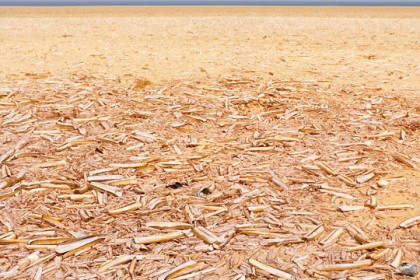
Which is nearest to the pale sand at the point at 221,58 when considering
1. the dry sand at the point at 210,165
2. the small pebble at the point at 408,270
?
the dry sand at the point at 210,165

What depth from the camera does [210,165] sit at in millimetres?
3807

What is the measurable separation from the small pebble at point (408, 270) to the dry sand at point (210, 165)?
0.05m

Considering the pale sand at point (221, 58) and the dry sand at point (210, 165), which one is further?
the pale sand at point (221, 58)

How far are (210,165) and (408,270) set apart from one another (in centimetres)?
178

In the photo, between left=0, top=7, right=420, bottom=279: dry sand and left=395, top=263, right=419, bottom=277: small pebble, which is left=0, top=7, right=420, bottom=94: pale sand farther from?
left=395, top=263, right=419, bottom=277: small pebble

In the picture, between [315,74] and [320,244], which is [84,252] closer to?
[320,244]

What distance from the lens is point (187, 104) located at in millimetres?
5383

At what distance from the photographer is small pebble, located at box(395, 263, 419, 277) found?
8.06 feet

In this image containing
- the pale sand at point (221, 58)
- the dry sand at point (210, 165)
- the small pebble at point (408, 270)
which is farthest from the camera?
the pale sand at point (221, 58)

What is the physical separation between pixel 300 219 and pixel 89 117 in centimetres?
275

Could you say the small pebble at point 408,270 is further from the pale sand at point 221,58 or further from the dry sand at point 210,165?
the pale sand at point 221,58

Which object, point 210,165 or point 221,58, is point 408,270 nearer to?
point 210,165

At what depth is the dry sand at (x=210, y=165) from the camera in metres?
2.64

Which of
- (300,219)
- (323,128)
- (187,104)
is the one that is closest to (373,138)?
(323,128)
